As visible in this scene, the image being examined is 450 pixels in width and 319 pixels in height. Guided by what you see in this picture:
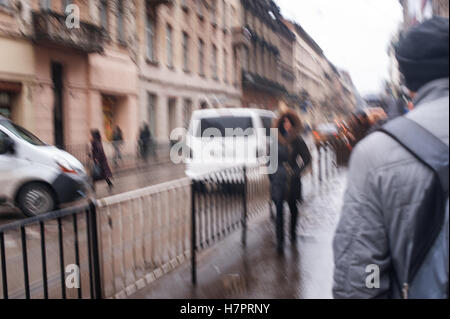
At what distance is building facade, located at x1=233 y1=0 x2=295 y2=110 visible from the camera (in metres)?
2.66

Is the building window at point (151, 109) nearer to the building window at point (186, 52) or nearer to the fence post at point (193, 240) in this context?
the building window at point (186, 52)

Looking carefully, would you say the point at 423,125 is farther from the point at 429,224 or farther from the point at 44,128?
the point at 44,128

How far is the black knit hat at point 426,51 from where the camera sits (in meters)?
1.09

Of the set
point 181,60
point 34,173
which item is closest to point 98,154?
point 34,173

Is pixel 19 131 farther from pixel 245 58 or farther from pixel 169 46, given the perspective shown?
pixel 245 58

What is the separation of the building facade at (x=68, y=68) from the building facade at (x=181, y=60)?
113mm

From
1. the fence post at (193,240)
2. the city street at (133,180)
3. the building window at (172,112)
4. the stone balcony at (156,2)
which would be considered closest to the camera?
the city street at (133,180)

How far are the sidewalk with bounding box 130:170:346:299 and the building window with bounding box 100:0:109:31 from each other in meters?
1.97

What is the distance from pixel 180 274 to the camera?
3734 mm

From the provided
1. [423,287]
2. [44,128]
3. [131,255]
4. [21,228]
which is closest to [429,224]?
[423,287]

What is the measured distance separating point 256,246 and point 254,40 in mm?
2388

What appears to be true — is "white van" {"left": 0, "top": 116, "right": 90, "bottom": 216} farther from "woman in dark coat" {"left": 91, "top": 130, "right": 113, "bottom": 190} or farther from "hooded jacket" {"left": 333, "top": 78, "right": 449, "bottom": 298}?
"hooded jacket" {"left": 333, "top": 78, "right": 449, "bottom": 298}

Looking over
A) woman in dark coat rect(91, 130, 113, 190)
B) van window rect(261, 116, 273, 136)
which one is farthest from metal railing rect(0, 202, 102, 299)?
van window rect(261, 116, 273, 136)

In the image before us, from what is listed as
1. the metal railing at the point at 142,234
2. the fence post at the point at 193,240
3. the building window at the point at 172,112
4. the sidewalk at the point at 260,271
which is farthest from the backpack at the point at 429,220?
the fence post at the point at 193,240
